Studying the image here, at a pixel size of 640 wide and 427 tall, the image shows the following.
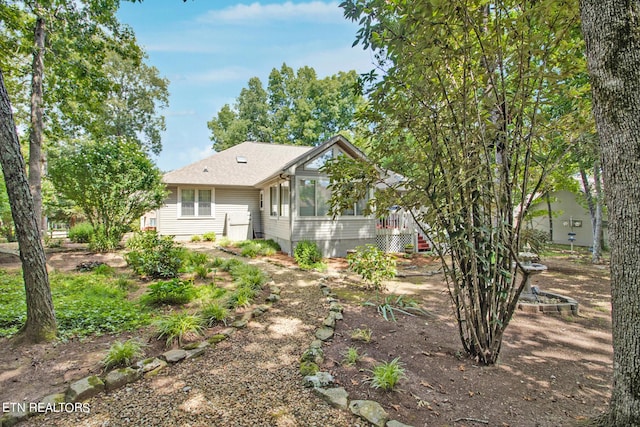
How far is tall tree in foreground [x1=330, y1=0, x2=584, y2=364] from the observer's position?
7.64ft

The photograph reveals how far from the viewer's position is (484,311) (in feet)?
8.91

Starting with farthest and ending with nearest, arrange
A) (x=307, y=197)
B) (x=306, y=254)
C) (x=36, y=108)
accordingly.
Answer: (x=307, y=197) < (x=306, y=254) < (x=36, y=108)

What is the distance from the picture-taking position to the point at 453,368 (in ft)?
9.12

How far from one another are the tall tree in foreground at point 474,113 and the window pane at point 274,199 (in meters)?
9.11

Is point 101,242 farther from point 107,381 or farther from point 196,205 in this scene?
point 107,381

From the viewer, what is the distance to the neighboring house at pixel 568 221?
46.4ft

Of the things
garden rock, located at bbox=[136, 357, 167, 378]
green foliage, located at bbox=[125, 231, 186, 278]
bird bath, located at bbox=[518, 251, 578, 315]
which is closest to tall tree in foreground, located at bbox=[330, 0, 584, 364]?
bird bath, located at bbox=[518, 251, 578, 315]

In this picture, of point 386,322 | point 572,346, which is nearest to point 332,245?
point 386,322

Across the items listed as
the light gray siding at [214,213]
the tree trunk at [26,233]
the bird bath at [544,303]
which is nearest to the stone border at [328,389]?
the tree trunk at [26,233]

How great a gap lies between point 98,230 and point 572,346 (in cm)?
1182

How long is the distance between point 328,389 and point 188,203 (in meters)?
12.6

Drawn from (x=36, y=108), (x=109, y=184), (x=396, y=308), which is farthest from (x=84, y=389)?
(x=109, y=184)

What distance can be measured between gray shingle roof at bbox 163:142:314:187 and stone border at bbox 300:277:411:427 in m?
8.74

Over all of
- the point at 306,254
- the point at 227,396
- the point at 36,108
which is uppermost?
the point at 36,108
